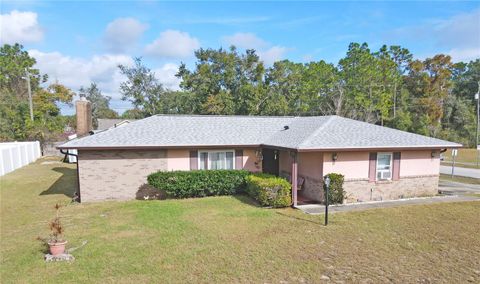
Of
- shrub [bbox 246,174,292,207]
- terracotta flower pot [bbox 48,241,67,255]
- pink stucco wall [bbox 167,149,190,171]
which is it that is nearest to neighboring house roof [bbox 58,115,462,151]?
pink stucco wall [bbox 167,149,190,171]

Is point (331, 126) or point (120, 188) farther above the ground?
point (331, 126)

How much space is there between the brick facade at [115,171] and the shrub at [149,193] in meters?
0.21

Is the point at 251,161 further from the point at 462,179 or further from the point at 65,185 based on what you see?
the point at 462,179

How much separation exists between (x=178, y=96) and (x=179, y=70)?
3591mm

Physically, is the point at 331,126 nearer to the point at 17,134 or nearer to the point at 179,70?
the point at 179,70

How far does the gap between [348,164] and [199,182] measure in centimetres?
647

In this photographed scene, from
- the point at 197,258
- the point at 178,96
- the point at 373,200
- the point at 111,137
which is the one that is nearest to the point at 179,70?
the point at 178,96

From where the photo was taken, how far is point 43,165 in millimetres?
26484

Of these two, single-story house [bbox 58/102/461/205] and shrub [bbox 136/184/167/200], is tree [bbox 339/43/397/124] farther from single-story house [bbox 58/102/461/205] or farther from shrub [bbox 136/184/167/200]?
shrub [bbox 136/184/167/200]

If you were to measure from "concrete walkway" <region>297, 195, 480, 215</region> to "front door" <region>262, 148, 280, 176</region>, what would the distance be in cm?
414

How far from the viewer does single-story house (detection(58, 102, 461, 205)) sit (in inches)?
496

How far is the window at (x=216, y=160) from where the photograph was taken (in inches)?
567

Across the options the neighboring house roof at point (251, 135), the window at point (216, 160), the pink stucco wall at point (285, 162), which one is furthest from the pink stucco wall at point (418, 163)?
the window at point (216, 160)

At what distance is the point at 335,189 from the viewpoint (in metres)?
12.0
